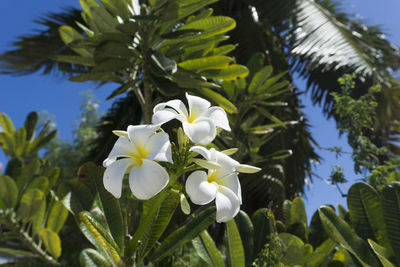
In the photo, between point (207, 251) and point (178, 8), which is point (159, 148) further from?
point (178, 8)

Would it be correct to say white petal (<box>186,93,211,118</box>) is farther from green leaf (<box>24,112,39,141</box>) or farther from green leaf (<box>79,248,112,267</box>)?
green leaf (<box>24,112,39,141</box>)

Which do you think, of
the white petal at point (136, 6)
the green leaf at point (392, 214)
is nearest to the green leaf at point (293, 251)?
the green leaf at point (392, 214)

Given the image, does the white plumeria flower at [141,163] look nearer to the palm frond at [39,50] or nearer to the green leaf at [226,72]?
the green leaf at [226,72]

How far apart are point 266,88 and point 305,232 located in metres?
1.00

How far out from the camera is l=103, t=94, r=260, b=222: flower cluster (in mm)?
578

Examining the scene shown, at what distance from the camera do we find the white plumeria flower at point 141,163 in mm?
573

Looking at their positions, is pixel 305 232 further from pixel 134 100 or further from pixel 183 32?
pixel 134 100

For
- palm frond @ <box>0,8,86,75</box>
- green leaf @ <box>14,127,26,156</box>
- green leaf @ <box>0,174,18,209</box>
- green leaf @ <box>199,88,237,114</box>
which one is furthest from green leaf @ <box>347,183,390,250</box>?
palm frond @ <box>0,8,86,75</box>

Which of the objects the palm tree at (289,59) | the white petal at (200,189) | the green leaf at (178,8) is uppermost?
the green leaf at (178,8)

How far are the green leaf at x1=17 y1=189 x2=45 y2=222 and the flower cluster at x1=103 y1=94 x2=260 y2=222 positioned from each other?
124 centimetres

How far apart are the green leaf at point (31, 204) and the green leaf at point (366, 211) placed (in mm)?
1322

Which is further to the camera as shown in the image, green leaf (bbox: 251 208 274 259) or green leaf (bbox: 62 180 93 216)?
green leaf (bbox: 251 208 274 259)

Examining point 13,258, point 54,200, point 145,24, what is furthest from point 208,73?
point 13,258

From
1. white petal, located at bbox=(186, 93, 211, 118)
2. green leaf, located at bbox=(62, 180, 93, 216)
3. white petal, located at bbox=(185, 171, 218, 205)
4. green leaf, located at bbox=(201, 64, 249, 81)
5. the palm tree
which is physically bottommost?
the palm tree
